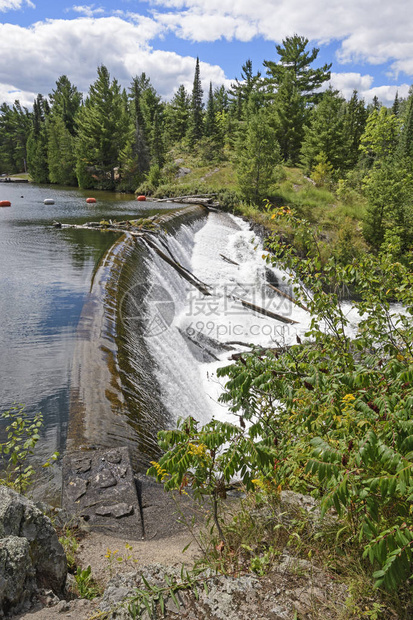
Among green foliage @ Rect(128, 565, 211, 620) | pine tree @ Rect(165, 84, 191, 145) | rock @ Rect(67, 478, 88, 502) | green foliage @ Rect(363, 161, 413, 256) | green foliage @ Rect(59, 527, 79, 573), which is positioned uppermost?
pine tree @ Rect(165, 84, 191, 145)

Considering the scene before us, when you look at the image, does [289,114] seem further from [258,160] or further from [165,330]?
[165,330]

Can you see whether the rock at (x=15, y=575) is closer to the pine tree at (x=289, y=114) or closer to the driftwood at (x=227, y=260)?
the driftwood at (x=227, y=260)

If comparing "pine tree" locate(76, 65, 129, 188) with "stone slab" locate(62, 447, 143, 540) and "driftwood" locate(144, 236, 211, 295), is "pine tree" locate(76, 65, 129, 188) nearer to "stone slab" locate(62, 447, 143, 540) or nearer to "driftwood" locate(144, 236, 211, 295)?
"driftwood" locate(144, 236, 211, 295)

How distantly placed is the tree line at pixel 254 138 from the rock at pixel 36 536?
61.7 feet

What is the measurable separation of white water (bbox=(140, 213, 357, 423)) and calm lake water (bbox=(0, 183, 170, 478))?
2.07 m

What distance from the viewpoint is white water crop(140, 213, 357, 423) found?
816 cm

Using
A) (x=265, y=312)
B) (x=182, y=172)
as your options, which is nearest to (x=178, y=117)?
(x=182, y=172)

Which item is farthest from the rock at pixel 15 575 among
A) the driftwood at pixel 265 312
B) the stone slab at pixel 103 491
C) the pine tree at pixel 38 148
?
the pine tree at pixel 38 148

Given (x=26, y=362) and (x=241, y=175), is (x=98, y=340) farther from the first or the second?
(x=241, y=175)

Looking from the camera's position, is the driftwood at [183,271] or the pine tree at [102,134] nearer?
the driftwood at [183,271]

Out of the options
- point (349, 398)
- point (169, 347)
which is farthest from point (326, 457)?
point (169, 347)

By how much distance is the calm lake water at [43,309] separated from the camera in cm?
596

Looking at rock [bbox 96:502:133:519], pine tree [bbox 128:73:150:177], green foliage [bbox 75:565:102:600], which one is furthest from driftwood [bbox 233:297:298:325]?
pine tree [bbox 128:73:150:177]

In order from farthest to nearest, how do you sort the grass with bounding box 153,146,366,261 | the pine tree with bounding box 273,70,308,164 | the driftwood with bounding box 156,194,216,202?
1. the pine tree with bounding box 273,70,308,164
2. the driftwood with bounding box 156,194,216,202
3. the grass with bounding box 153,146,366,261
